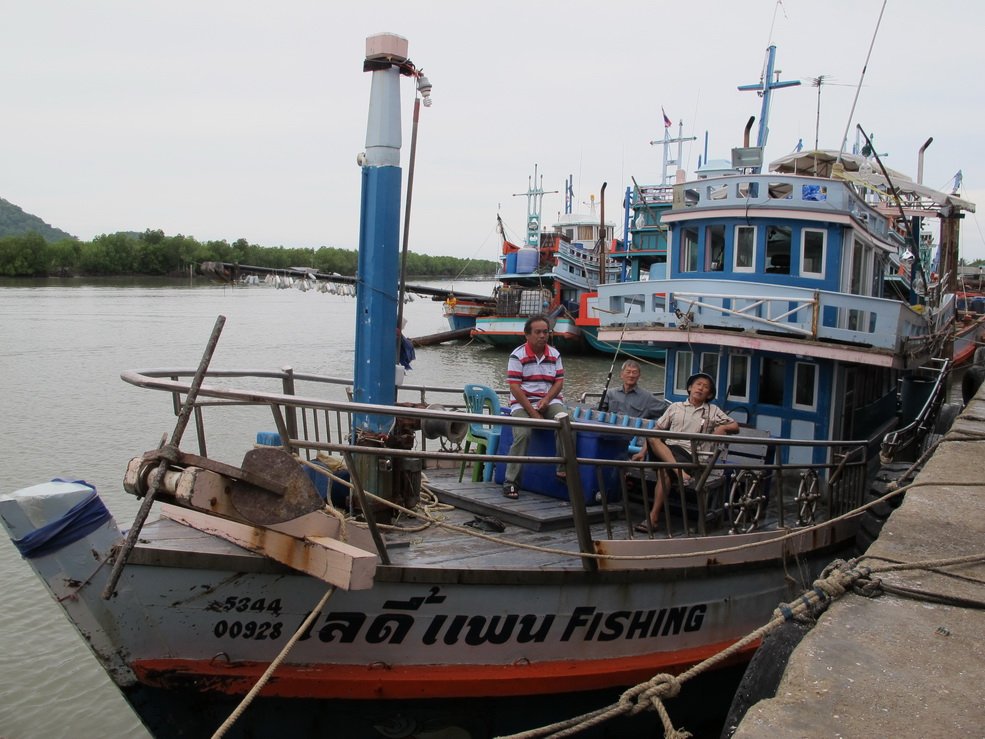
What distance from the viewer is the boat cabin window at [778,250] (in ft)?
30.0

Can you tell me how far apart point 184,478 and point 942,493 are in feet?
12.8

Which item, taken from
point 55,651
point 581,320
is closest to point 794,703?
point 55,651

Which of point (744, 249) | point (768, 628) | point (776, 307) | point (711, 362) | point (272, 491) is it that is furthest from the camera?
point (711, 362)

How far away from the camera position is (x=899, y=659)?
2574 millimetres

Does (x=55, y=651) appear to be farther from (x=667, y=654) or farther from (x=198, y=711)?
(x=667, y=654)

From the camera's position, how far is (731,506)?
616 cm

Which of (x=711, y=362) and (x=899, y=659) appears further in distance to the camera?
(x=711, y=362)

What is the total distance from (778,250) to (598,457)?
173 inches

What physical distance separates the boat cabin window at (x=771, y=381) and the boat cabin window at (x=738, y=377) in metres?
0.16

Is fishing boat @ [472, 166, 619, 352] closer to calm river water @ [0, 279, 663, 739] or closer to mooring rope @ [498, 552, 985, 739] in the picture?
calm river water @ [0, 279, 663, 739]

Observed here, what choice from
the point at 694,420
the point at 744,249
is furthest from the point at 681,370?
the point at 694,420

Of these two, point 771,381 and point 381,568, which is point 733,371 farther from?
point 381,568

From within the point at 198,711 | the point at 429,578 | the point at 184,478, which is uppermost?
the point at 184,478

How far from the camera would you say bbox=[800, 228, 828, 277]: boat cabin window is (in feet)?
29.4
